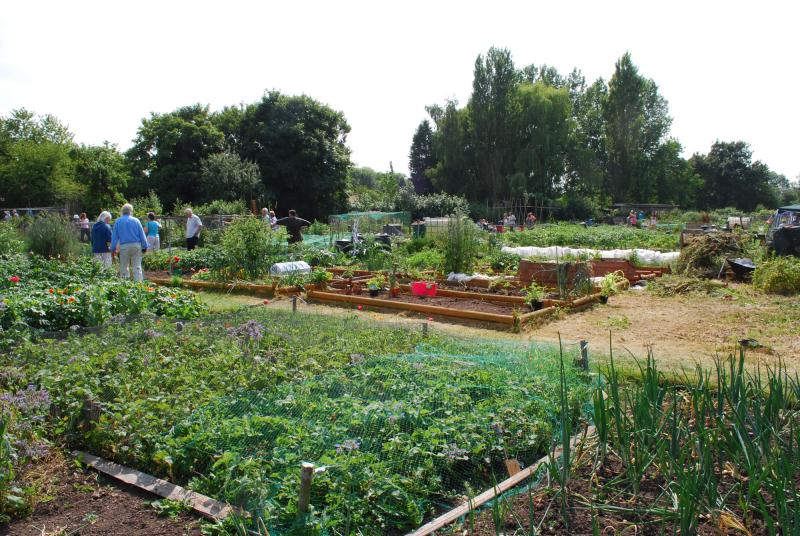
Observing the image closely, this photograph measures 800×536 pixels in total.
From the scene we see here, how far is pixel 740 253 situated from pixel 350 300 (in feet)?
30.7

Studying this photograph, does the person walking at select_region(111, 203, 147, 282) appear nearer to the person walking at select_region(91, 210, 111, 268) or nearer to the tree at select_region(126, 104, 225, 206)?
the person walking at select_region(91, 210, 111, 268)

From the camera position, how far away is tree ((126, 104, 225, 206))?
113ft

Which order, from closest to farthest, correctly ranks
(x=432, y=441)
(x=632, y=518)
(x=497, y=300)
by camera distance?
(x=632, y=518) < (x=432, y=441) < (x=497, y=300)

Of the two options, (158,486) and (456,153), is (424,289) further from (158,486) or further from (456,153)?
(456,153)

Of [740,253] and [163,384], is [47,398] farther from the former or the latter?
[740,253]

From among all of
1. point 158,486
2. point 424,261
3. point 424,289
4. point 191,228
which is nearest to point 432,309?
point 424,289

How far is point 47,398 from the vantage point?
3859 millimetres

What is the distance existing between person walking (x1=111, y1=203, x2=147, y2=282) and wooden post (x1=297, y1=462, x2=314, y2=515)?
8903 millimetres

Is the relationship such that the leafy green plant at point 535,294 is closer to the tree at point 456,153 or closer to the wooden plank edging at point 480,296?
the wooden plank edging at point 480,296

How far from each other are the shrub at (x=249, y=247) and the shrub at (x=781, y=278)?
9492 mm

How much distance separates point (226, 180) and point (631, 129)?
108ft

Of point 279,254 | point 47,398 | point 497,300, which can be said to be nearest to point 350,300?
point 497,300

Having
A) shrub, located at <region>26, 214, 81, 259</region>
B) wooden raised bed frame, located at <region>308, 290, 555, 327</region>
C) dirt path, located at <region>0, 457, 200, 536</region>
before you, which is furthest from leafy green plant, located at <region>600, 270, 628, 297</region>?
shrub, located at <region>26, 214, 81, 259</region>

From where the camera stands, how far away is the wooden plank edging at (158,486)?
2.86 m
